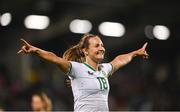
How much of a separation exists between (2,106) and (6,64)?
2.56 m

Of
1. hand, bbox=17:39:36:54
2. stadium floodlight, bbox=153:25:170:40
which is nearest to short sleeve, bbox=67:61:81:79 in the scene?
hand, bbox=17:39:36:54

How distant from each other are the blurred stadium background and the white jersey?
8104 mm

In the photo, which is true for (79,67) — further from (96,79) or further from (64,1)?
(64,1)

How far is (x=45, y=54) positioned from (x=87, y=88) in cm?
60

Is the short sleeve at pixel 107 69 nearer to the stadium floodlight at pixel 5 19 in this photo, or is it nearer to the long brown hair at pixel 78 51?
the long brown hair at pixel 78 51

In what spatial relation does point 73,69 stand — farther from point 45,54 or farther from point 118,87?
point 118,87

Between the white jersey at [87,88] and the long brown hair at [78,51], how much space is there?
0.28m

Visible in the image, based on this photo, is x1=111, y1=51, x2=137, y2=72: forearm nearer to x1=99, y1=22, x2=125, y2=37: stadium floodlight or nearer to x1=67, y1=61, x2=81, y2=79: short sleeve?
x1=67, y1=61, x2=81, y2=79: short sleeve

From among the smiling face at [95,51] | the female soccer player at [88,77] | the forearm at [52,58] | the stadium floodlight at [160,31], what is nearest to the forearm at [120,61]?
the female soccer player at [88,77]

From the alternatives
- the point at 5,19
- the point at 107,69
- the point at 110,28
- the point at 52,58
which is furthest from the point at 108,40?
the point at 52,58

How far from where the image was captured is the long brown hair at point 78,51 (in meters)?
6.86

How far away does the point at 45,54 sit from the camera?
6.21 meters

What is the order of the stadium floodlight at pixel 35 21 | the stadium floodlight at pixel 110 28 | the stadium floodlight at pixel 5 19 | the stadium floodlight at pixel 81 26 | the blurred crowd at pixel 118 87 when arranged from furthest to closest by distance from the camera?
the stadium floodlight at pixel 110 28 < the stadium floodlight at pixel 81 26 < the stadium floodlight at pixel 35 21 < the stadium floodlight at pixel 5 19 < the blurred crowd at pixel 118 87

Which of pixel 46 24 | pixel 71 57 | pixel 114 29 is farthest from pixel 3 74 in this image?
pixel 71 57
